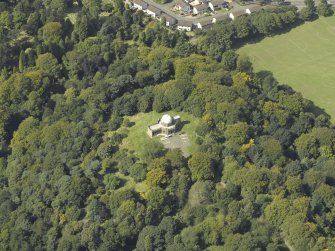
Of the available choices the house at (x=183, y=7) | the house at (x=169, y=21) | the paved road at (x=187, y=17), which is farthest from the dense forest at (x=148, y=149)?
the house at (x=183, y=7)

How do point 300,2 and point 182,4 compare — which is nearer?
point 182,4

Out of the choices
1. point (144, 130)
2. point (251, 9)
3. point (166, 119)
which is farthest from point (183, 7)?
point (166, 119)

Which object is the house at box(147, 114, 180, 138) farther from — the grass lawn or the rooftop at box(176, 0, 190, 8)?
the rooftop at box(176, 0, 190, 8)

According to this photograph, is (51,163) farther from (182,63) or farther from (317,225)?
(317,225)

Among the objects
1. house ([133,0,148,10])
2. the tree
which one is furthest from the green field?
the tree

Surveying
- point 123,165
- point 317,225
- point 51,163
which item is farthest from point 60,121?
point 317,225

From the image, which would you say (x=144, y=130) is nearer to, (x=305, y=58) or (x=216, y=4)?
(x=305, y=58)
